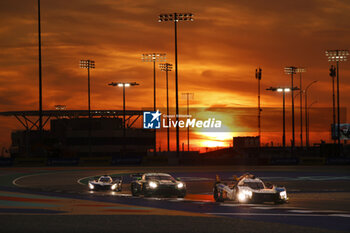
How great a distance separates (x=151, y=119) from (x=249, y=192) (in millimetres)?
63161

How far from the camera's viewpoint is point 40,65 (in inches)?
2736

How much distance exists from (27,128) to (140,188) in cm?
11553

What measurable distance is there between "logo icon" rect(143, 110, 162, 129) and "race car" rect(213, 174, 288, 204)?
58.2m

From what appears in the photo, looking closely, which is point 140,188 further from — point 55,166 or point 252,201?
point 55,166

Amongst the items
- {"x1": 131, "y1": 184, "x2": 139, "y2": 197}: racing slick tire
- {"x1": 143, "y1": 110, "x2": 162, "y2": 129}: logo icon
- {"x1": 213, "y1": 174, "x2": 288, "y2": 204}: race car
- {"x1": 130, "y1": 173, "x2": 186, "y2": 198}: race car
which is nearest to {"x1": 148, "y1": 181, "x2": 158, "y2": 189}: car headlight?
{"x1": 130, "y1": 173, "x2": 186, "y2": 198}: race car

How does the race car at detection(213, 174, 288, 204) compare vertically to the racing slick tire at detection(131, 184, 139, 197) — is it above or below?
above

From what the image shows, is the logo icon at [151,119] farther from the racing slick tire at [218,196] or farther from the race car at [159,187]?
the racing slick tire at [218,196]

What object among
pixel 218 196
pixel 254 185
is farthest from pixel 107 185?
pixel 254 185

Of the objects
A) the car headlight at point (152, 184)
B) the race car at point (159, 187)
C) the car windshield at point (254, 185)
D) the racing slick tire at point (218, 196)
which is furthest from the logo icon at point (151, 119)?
the car windshield at point (254, 185)

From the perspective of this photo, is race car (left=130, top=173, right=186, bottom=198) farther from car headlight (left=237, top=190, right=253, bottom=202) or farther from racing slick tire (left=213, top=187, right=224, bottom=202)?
car headlight (left=237, top=190, right=253, bottom=202)

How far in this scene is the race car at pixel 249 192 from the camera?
2266cm

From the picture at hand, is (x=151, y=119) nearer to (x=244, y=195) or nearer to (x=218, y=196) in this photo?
(x=218, y=196)

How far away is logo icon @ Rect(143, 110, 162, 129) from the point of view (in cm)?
8294

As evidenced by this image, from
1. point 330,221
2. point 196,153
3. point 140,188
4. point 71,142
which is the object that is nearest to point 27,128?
point 71,142
